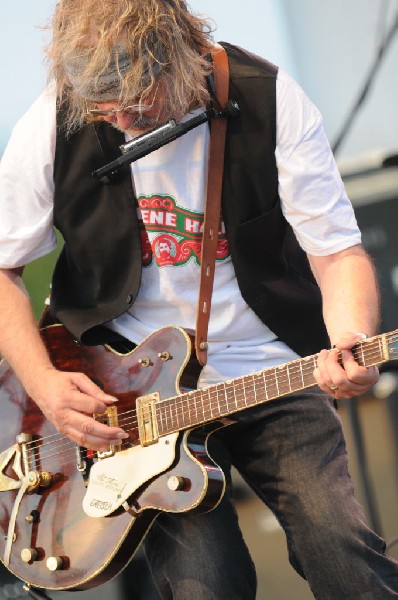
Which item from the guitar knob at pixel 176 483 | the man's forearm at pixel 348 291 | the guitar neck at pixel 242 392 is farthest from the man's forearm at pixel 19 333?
the man's forearm at pixel 348 291

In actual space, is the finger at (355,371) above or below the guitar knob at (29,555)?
above

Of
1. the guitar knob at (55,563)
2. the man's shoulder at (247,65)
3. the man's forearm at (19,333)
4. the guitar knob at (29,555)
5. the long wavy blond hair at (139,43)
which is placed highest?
the long wavy blond hair at (139,43)

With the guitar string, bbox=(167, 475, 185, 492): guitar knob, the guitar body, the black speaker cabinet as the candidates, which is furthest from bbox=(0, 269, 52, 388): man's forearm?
the black speaker cabinet

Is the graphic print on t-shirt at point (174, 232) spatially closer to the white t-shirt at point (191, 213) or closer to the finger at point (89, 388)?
the white t-shirt at point (191, 213)

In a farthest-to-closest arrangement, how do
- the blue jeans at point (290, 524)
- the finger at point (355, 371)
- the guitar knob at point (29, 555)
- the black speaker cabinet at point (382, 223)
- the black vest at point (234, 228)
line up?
1. the black speaker cabinet at point (382, 223)
2. the guitar knob at point (29, 555)
3. the black vest at point (234, 228)
4. the blue jeans at point (290, 524)
5. the finger at point (355, 371)

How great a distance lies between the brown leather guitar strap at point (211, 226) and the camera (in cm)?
259

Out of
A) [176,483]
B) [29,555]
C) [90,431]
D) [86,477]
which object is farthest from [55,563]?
[176,483]

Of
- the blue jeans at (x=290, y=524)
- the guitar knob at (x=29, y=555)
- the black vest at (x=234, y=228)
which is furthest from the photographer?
the guitar knob at (x=29, y=555)

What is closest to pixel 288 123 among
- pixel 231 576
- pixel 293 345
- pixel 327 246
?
pixel 327 246

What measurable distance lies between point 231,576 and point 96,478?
46cm

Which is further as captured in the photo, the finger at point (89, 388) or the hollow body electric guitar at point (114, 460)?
the finger at point (89, 388)

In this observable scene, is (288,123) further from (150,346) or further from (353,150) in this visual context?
(353,150)

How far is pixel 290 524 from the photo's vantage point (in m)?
2.48

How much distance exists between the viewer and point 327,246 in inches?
101
